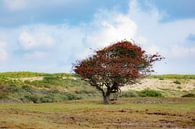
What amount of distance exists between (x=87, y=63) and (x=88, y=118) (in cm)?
1881

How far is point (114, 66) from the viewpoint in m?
54.2

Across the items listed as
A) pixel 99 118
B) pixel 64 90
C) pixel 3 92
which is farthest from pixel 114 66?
pixel 64 90

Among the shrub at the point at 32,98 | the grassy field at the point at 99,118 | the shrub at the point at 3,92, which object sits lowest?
the grassy field at the point at 99,118

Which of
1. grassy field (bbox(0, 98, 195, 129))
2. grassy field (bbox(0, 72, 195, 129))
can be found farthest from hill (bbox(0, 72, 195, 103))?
grassy field (bbox(0, 98, 195, 129))

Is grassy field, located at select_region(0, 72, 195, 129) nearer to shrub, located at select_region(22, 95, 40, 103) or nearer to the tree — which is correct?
shrub, located at select_region(22, 95, 40, 103)

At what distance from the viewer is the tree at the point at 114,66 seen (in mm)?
54156

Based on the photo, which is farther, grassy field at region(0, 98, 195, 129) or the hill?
the hill

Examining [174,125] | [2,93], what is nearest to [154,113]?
[174,125]

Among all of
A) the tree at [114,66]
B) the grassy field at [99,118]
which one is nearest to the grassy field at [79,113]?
the grassy field at [99,118]

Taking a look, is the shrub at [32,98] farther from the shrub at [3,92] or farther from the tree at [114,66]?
the tree at [114,66]

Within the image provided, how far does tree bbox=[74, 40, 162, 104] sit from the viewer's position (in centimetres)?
5416

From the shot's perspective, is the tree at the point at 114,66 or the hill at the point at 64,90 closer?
the tree at the point at 114,66

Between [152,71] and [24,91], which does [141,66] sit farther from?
[24,91]

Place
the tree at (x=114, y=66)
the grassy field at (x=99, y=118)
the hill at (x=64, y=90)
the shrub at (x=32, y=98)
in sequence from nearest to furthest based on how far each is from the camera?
the grassy field at (x=99, y=118), the tree at (x=114, y=66), the shrub at (x=32, y=98), the hill at (x=64, y=90)
